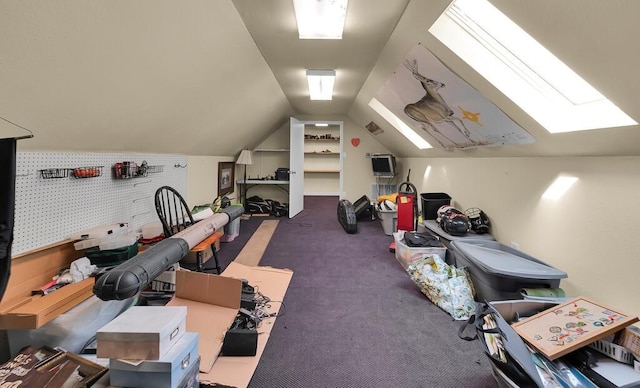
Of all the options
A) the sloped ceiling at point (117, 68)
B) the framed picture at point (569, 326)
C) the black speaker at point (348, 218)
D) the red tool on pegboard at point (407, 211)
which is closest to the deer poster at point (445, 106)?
the red tool on pegboard at point (407, 211)

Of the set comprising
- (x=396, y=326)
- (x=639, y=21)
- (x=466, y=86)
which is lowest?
(x=396, y=326)

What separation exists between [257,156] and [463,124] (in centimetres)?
471

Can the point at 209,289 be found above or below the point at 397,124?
below

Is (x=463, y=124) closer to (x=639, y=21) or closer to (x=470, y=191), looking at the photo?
(x=470, y=191)

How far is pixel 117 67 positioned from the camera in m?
1.53

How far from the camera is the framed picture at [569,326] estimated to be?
50.3 inches

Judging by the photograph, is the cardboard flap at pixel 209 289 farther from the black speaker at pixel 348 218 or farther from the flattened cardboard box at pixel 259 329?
the black speaker at pixel 348 218

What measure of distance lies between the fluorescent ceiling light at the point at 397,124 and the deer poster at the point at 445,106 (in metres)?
0.87

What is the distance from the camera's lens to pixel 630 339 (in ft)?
4.12

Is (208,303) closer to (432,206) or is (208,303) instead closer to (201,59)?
(201,59)

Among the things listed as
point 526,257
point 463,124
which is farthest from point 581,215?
point 463,124

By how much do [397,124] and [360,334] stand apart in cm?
371

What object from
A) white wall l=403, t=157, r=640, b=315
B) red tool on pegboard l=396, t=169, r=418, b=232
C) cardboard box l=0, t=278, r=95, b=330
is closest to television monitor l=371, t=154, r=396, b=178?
red tool on pegboard l=396, t=169, r=418, b=232

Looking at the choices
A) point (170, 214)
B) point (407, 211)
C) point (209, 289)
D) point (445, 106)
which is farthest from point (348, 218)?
point (209, 289)
